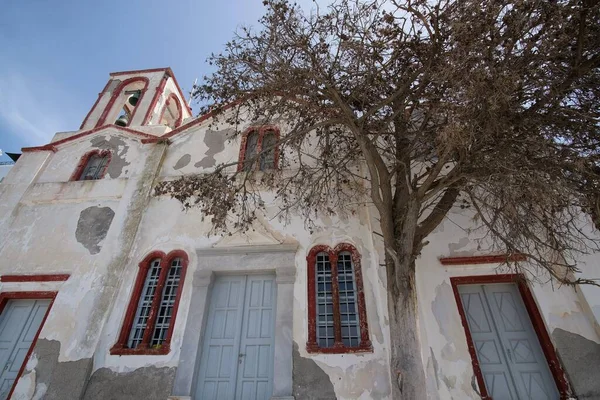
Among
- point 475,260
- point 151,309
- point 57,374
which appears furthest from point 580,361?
point 57,374

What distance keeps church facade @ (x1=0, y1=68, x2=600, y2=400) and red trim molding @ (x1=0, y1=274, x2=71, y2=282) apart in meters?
0.03

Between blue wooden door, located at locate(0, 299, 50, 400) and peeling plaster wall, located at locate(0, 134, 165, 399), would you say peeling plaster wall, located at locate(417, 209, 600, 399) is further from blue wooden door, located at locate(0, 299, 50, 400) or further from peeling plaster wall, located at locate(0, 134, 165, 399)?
blue wooden door, located at locate(0, 299, 50, 400)

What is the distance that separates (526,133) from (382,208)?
2504mm

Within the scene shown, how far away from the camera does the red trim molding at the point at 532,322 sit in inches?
228

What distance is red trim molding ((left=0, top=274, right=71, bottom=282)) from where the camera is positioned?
26.0 feet

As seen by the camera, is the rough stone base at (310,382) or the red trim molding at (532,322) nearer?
the red trim molding at (532,322)

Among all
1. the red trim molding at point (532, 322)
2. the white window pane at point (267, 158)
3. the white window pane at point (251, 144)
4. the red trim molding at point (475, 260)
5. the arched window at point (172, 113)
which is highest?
the arched window at point (172, 113)

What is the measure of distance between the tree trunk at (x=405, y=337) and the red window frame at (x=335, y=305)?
1.26 m

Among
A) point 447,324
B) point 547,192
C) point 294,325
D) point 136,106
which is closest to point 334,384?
point 294,325

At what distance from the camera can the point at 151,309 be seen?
7277 millimetres

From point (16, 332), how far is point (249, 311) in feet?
16.7

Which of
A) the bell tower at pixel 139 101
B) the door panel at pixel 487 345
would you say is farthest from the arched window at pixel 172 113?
the door panel at pixel 487 345

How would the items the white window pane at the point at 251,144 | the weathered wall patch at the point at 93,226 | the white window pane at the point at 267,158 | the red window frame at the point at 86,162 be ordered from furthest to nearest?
1. the red window frame at the point at 86,162
2. the white window pane at the point at 251,144
3. the white window pane at the point at 267,158
4. the weathered wall patch at the point at 93,226

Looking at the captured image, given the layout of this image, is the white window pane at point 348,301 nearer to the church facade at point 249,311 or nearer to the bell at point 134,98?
the church facade at point 249,311
